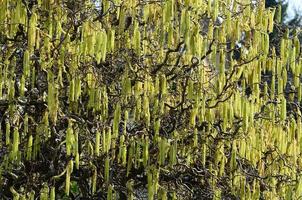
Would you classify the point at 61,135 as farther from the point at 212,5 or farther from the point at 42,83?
the point at 212,5

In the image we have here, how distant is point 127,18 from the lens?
396 centimetres

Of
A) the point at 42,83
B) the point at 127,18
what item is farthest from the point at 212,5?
the point at 42,83

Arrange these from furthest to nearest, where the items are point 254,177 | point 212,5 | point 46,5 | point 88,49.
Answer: point 254,177 < point 212,5 < point 46,5 < point 88,49

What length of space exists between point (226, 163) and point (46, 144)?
131cm

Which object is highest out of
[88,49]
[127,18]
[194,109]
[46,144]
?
[127,18]

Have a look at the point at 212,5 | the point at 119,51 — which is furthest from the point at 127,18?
the point at 212,5

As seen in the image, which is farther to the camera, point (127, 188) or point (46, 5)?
point (127, 188)

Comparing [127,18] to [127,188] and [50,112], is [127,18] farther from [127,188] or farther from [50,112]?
[127,188]

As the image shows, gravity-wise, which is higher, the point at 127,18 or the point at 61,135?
the point at 127,18

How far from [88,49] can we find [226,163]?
156 cm

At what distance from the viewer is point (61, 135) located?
4180mm

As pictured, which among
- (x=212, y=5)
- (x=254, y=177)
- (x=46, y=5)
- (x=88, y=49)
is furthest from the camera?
A: (x=254, y=177)

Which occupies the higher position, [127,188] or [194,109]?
[194,109]

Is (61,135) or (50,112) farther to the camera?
(61,135)
